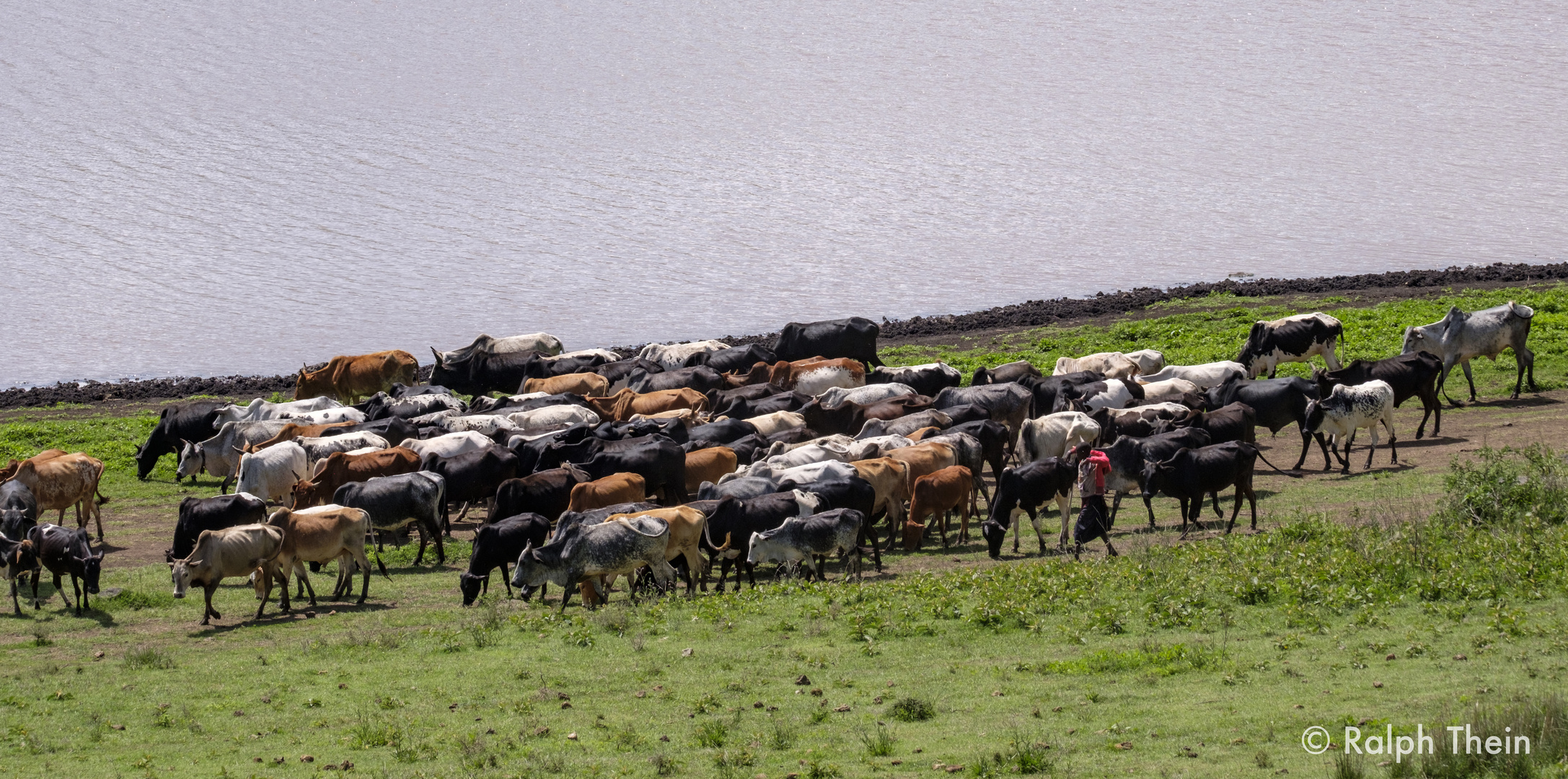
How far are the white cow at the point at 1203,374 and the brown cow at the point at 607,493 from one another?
11594mm

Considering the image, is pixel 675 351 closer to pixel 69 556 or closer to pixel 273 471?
pixel 273 471

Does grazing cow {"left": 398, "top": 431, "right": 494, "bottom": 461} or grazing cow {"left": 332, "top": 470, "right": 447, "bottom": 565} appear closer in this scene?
grazing cow {"left": 332, "top": 470, "right": 447, "bottom": 565}

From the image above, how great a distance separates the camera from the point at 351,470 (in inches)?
916

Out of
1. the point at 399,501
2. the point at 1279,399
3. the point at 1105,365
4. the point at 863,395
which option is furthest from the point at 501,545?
the point at 1105,365

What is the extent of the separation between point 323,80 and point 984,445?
86.8 m

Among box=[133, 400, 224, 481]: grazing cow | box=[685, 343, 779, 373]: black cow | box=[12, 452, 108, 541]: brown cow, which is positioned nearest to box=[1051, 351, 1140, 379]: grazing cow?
box=[685, 343, 779, 373]: black cow

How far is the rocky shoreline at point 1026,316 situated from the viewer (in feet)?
132

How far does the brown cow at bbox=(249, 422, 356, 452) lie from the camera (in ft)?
86.6

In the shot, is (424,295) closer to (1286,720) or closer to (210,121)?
(210,121)

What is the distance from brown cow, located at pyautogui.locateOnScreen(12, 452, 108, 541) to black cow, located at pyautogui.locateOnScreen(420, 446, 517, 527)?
17.1 ft

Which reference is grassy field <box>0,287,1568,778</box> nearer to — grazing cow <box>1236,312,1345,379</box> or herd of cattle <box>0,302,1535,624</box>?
herd of cattle <box>0,302,1535,624</box>

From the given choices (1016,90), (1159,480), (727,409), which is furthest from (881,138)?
(1159,480)

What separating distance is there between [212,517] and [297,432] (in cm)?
698

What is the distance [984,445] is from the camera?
24219 millimetres
